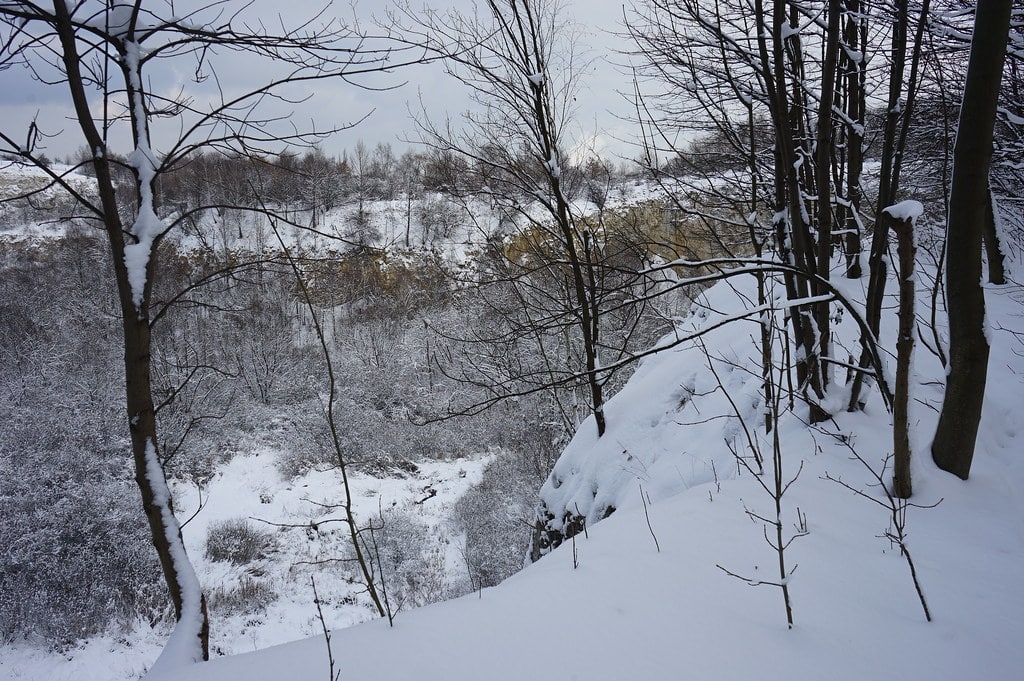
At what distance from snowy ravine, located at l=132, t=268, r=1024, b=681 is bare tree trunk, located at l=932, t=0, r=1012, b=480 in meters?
0.22

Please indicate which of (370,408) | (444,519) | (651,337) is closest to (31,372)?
(370,408)

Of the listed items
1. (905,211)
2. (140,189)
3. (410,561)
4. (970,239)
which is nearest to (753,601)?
(905,211)

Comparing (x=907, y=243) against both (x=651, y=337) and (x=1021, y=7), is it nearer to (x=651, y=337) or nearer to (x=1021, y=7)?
(x=1021, y=7)

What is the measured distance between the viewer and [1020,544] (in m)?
1.92

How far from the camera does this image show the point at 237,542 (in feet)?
32.2

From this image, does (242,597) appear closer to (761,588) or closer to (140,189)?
(140,189)

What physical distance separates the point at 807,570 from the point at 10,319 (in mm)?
22652

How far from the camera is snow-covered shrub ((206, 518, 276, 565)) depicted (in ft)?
31.5

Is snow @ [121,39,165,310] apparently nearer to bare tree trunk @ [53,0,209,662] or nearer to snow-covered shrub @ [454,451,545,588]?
bare tree trunk @ [53,0,209,662]

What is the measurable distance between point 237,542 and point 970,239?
11.6 m

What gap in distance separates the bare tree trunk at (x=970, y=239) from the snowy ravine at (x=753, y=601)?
0.72 feet

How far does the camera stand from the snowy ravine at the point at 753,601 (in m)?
1.40

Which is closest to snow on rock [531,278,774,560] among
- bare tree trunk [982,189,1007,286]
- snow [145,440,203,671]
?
snow [145,440,203,671]

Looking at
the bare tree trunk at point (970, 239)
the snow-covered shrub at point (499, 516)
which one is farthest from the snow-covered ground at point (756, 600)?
the snow-covered shrub at point (499, 516)
